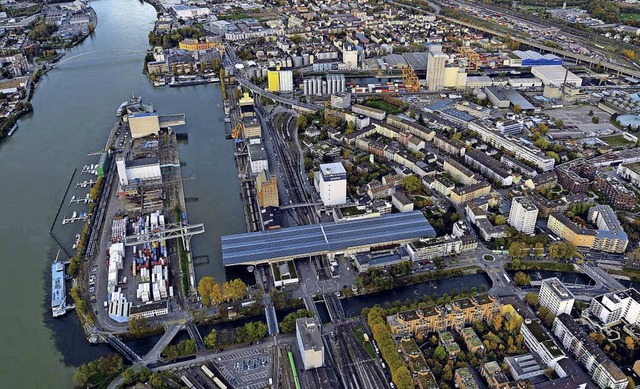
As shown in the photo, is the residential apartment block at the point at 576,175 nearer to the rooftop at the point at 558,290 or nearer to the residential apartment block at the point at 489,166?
the residential apartment block at the point at 489,166

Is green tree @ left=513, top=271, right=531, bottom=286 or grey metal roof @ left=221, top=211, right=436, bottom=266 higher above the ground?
grey metal roof @ left=221, top=211, right=436, bottom=266

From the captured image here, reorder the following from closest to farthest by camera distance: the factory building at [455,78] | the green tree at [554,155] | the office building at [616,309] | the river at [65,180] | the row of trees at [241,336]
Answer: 1. the row of trees at [241,336]
2. the office building at [616,309]
3. the river at [65,180]
4. the green tree at [554,155]
5. the factory building at [455,78]

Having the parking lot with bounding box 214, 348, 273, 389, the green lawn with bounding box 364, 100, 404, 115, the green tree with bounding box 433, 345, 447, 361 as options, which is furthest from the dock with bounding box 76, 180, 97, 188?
the green tree with bounding box 433, 345, 447, 361

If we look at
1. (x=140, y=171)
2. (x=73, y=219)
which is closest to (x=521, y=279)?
(x=140, y=171)

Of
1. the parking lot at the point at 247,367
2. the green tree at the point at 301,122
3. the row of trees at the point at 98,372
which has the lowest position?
the parking lot at the point at 247,367

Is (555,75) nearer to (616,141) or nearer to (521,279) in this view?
(616,141)

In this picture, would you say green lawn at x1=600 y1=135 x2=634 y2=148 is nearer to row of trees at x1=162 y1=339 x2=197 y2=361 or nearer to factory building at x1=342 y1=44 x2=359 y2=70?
factory building at x1=342 y1=44 x2=359 y2=70

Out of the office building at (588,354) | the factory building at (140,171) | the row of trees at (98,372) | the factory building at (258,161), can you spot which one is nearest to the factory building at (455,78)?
the factory building at (258,161)
